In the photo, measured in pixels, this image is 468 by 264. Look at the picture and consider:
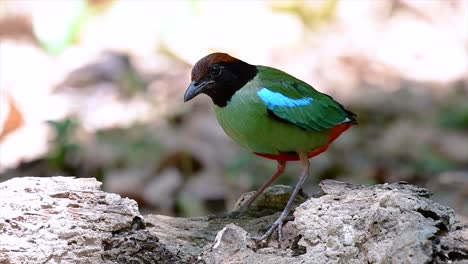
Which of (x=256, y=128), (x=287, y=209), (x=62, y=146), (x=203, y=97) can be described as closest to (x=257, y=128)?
(x=256, y=128)

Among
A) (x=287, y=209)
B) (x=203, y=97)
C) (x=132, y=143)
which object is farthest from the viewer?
(x=203, y=97)

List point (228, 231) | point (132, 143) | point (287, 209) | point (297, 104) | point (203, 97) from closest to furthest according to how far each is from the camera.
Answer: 1. point (228, 231)
2. point (287, 209)
3. point (297, 104)
4. point (132, 143)
5. point (203, 97)

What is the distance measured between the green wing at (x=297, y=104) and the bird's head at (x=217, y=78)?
126 mm

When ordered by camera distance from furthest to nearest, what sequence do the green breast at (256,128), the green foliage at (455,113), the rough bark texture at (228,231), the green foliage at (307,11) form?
1. the green foliage at (307,11)
2. the green foliage at (455,113)
3. the green breast at (256,128)
4. the rough bark texture at (228,231)

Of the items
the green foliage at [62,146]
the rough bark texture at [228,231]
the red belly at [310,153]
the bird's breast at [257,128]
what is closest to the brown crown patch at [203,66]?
the bird's breast at [257,128]

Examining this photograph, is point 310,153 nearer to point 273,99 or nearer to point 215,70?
point 273,99

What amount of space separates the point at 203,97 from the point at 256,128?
372 centimetres

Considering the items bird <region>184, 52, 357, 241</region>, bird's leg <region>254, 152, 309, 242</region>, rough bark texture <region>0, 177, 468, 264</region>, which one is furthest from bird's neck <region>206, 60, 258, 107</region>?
rough bark texture <region>0, 177, 468, 264</region>

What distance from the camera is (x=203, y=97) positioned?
23.6 ft

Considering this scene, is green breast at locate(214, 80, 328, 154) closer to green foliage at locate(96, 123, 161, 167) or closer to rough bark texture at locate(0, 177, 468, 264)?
rough bark texture at locate(0, 177, 468, 264)

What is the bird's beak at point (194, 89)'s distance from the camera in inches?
139

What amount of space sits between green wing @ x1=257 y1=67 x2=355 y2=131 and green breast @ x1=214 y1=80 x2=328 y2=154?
0.03 meters

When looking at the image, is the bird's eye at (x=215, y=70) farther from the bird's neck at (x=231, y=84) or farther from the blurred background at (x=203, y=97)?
the blurred background at (x=203, y=97)

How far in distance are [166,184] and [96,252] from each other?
2.94 m
